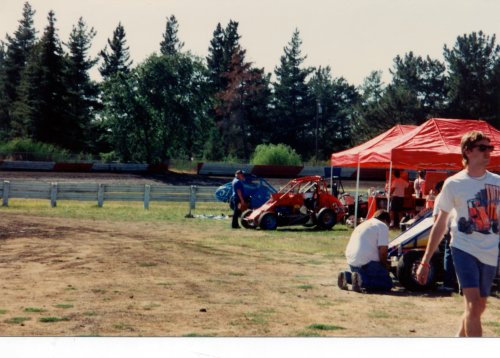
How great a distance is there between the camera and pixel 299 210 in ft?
69.5

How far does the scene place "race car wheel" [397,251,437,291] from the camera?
10.3 m

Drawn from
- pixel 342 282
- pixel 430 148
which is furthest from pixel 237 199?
pixel 342 282

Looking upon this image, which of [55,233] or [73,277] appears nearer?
[73,277]

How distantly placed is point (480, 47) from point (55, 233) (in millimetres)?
10870

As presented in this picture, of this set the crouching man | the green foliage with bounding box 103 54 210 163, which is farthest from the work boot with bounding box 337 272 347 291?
the green foliage with bounding box 103 54 210 163

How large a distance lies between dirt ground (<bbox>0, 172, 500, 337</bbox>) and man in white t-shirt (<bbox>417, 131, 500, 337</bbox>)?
1.62 m

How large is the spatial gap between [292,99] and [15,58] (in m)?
4.29

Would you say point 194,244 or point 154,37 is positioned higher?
point 154,37

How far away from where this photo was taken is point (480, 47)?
29.9 feet

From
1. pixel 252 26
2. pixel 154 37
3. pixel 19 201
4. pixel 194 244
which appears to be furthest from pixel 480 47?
pixel 19 201

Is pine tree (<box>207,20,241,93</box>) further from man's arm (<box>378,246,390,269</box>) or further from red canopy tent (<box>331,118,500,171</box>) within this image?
red canopy tent (<box>331,118,500,171</box>)

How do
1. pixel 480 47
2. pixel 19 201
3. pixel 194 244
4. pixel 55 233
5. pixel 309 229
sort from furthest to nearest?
pixel 19 201
pixel 309 229
pixel 55 233
pixel 194 244
pixel 480 47
